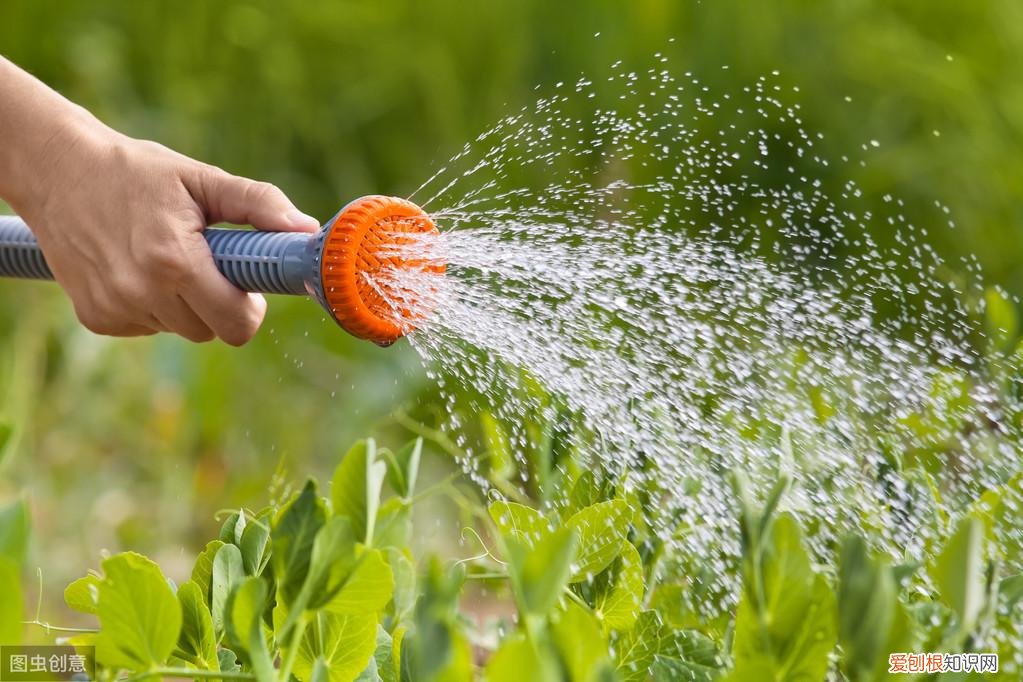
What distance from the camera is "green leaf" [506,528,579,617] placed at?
431mm

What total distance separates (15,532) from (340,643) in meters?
0.16

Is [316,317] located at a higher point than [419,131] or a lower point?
lower

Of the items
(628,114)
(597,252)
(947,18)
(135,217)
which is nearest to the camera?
(135,217)

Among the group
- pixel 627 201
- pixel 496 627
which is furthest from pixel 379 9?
pixel 496 627

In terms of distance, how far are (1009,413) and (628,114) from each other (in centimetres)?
172

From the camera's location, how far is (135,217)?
1008 millimetres

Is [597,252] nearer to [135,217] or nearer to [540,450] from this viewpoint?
[135,217]

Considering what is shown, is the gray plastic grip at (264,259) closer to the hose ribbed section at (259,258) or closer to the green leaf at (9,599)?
the hose ribbed section at (259,258)

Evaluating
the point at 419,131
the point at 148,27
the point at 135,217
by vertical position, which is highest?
the point at 148,27

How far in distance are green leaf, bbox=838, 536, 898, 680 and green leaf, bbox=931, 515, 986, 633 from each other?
0.05 m

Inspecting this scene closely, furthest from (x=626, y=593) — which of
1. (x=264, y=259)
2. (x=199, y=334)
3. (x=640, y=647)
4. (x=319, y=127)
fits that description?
(x=319, y=127)

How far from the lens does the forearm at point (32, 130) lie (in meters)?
1.04

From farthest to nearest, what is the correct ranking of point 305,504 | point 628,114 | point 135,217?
point 628,114 → point 135,217 → point 305,504

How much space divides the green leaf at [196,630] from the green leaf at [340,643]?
0.05 m
